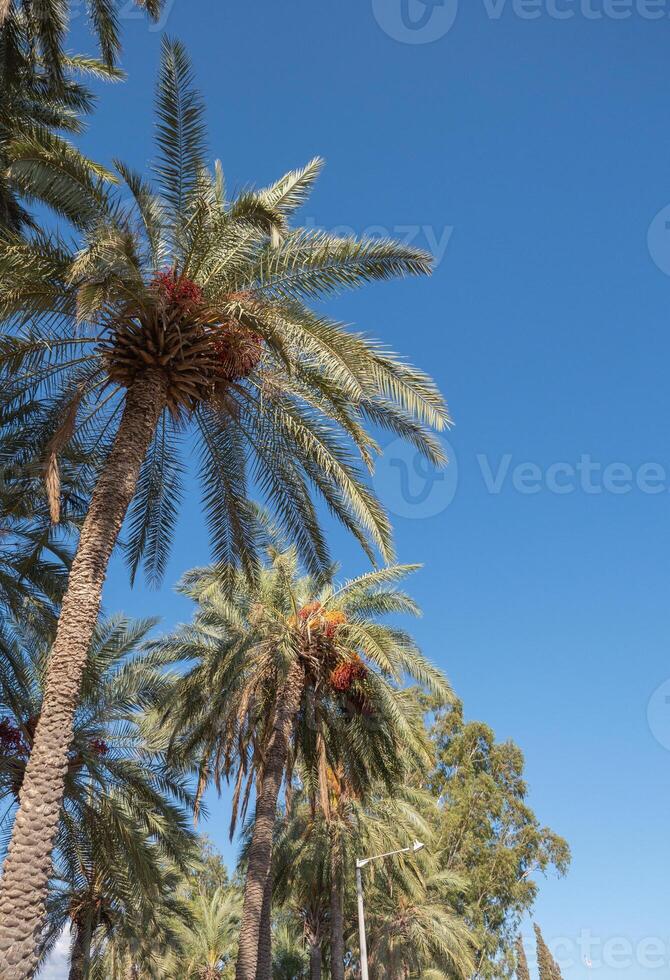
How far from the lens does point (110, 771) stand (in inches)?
650

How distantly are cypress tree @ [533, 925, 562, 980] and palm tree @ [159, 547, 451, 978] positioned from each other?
49.3 m

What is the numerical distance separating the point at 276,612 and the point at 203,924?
21.7 m

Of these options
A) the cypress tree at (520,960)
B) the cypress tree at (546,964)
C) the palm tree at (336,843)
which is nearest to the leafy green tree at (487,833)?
the cypress tree at (520,960)

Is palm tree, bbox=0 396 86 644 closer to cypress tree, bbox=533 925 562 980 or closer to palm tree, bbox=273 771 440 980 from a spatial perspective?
palm tree, bbox=273 771 440 980

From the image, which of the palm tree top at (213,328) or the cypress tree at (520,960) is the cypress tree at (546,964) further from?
the palm tree top at (213,328)

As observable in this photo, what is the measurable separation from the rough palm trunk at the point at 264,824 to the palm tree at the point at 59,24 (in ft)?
37.6

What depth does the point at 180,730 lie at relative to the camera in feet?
57.3

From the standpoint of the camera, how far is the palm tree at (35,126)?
892 centimetres

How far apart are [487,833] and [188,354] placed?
114ft

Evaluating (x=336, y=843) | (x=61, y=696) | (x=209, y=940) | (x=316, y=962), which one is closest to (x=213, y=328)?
(x=61, y=696)

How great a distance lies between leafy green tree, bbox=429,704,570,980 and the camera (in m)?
37.2

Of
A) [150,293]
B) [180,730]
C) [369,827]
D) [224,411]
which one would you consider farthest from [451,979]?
[150,293]

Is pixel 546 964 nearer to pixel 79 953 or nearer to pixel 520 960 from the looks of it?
pixel 520 960

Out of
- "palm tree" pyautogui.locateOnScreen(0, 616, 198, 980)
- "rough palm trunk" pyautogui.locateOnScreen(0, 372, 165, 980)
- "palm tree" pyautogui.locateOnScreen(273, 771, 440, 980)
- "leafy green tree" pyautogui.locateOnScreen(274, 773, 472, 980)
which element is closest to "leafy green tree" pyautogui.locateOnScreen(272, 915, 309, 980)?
"leafy green tree" pyautogui.locateOnScreen(274, 773, 472, 980)
